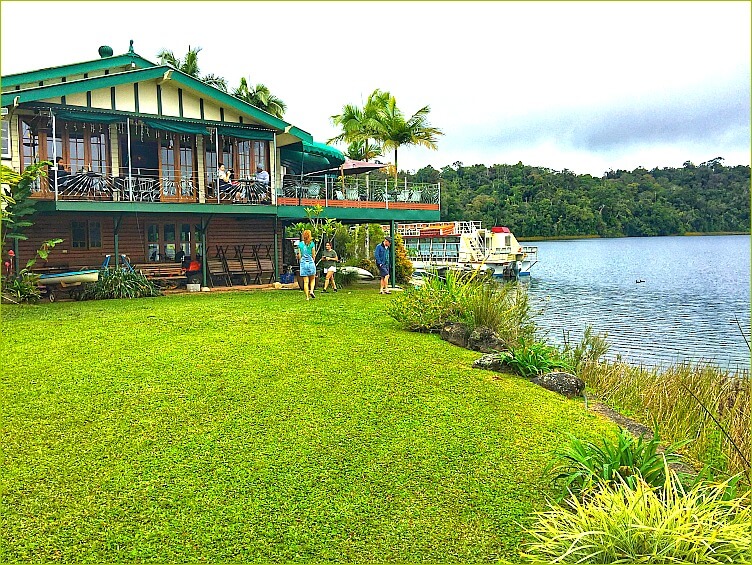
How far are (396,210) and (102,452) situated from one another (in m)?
17.9

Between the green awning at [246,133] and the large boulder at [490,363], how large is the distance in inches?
489

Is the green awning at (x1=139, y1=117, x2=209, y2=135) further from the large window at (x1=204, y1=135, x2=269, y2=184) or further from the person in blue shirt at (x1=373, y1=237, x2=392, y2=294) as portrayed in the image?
the person in blue shirt at (x1=373, y1=237, x2=392, y2=294)

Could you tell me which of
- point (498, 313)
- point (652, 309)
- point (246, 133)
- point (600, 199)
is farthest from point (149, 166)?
point (600, 199)

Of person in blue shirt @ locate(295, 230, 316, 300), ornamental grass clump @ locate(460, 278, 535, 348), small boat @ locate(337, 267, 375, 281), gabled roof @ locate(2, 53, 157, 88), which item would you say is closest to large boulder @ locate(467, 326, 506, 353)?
ornamental grass clump @ locate(460, 278, 535, 348)

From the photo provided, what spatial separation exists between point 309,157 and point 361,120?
22.4 ft

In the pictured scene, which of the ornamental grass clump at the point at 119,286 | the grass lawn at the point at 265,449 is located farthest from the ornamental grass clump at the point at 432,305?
the ornamental grass clump at the point at 119,286

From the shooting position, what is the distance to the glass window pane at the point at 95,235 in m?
19.0

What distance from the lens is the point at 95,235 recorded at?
62.6ft

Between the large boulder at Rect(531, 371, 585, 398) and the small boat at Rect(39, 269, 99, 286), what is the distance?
39.1 ft

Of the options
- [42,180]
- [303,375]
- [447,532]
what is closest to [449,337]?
[303,375]

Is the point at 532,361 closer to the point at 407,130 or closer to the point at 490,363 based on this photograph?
the point at 490,363

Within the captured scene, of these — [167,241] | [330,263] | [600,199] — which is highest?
[600,199]

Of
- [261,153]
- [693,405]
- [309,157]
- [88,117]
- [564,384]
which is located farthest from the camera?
[309,157]

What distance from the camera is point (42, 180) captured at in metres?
16.7
